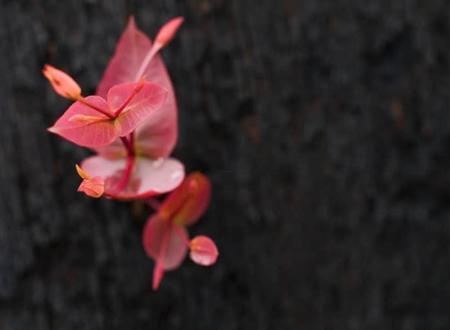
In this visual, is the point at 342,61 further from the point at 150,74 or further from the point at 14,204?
the point at 14,204

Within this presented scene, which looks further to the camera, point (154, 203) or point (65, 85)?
point (154, 203)

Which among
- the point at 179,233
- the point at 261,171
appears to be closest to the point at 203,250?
the point at 179,233

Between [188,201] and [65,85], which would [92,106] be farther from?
[188,201]

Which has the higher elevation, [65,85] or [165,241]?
[65,85]

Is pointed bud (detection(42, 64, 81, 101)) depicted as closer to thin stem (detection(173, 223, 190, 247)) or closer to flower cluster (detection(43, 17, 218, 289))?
flower cluster (detection(43, 17, 218, 289))

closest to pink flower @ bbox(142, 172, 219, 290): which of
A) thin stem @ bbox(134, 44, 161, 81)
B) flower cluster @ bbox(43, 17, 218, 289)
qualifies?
flower cluster @ bbox(43, 17, 218, 289)

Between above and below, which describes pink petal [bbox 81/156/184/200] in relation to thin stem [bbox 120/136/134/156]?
below

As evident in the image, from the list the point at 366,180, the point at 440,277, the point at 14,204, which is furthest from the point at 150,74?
the point at 440,277
